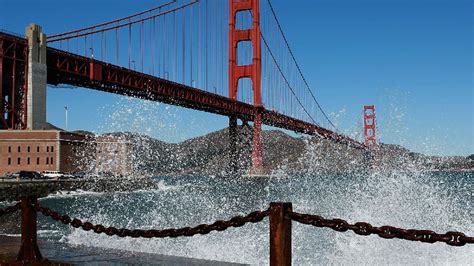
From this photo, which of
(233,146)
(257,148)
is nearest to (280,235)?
(257,148)

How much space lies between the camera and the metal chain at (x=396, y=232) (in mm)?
2744

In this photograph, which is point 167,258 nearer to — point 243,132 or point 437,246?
point 437,246

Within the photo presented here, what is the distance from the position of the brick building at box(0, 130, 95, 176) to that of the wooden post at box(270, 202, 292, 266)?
34.5m

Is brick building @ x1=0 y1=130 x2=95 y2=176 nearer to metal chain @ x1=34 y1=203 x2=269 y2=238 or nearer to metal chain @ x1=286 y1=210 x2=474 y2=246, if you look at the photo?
metal chain @ x1=34 y1=203 x2=269 y2=238

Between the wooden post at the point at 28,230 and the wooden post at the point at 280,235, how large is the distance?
2.39 meters

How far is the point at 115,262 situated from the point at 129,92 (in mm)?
31762

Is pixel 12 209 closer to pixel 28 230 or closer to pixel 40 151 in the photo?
pixel 28 230

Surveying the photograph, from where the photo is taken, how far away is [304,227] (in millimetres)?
10438

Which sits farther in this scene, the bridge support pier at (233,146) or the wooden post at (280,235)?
the bridge support pier at (233,146)

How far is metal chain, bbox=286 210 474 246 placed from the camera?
2744mm

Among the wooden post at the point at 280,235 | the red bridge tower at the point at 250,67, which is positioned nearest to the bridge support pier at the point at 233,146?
the red bridge tower at the point at 250,67

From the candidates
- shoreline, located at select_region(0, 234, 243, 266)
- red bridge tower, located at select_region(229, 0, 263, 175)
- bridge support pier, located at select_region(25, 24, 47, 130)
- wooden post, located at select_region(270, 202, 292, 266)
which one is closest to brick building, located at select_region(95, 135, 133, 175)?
red bridge tower, located at select_region(229, 0, 263, 175)

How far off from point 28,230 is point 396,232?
3.10 meters

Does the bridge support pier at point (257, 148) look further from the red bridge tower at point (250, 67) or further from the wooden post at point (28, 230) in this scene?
the wooden post at point (28, 230)
